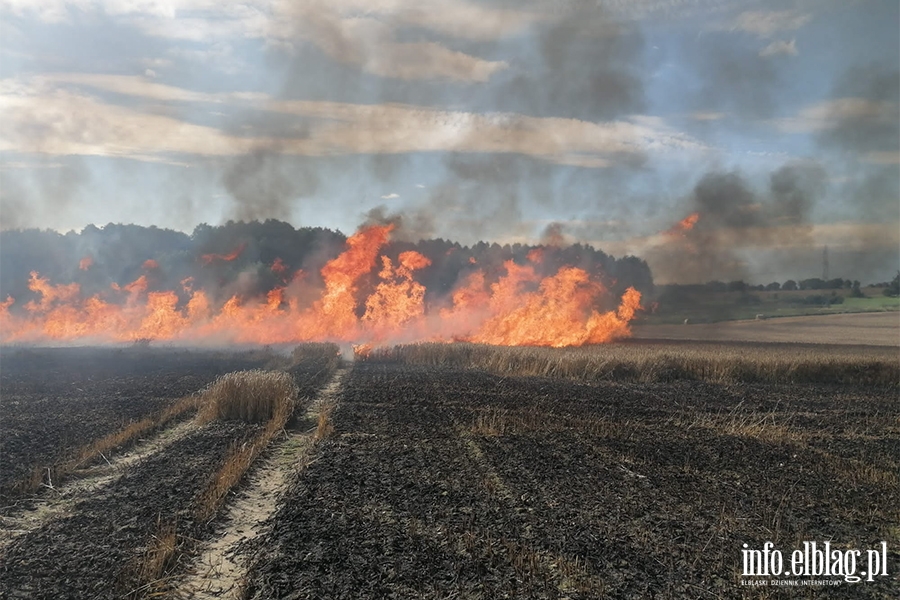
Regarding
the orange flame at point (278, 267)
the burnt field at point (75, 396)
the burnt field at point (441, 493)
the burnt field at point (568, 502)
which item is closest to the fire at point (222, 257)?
the orange flame at point (278, 267)

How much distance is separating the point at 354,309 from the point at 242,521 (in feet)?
145

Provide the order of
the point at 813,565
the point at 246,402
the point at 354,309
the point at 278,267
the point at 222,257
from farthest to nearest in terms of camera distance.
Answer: the point at 222,257 < the point at 278,267 < the point at 354,309 < the point at 246,402 < the point at 813,565

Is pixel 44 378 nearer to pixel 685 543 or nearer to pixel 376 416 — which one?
pixel 376 416

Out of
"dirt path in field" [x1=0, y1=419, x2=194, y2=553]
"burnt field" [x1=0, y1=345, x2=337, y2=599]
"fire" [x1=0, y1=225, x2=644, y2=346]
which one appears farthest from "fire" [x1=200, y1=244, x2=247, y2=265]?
"dirt path in field" [x1=0, y1=419, x2=194, y2=553]

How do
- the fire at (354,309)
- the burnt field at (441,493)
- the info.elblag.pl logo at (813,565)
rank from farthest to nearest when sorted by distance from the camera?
the fire at (354,309)
the info.elblag.pl logo at (813,565)
the burnt field at (441,493)

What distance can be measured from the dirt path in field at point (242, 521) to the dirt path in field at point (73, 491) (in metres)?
2.75

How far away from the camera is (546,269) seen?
52.7 meters

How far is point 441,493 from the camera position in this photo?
36.2 feet

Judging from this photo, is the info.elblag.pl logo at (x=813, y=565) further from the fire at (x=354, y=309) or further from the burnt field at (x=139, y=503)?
the fire at (x=354, y=309)

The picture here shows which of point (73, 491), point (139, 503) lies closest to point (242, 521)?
point (139, 503)

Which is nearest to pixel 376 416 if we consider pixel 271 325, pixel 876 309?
pixel 271 325

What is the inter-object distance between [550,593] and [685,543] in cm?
260

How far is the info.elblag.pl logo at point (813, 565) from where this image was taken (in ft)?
26.6

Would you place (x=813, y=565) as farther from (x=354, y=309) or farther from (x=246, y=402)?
(x=354, y=309)
